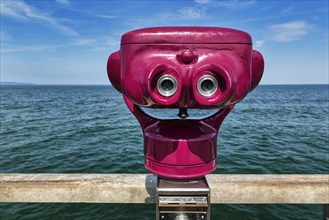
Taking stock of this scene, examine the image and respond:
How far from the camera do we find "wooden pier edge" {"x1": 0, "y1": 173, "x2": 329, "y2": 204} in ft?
5.23

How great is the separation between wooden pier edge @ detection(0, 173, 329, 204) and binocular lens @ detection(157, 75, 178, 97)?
36.1 inches

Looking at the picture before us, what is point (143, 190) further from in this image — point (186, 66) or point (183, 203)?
point (186, 66)

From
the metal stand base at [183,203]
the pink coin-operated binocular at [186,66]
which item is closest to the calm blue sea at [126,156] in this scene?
the metal stand base at [183,203]

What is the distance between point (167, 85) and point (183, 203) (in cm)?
44

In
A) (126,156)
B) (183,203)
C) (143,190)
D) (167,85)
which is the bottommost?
(126,156)

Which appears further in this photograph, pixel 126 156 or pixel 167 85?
pixel 126 156

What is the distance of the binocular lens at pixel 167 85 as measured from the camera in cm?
82

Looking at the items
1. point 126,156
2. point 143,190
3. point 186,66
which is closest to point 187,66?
point 186,66

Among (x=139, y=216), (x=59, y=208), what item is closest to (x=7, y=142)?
(x=59, y=208)

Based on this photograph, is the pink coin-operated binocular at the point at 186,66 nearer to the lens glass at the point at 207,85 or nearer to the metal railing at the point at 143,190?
the lens glass at the point at 207,85

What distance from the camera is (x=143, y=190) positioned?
1612 mm

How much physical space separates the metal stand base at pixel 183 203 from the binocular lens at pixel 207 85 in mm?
368

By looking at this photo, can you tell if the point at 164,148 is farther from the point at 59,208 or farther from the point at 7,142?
the point at 7,142

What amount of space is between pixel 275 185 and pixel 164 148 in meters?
0.98
